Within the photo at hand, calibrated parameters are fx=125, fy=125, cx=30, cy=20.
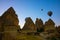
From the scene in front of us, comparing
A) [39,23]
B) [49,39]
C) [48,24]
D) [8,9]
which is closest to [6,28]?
[49,39]

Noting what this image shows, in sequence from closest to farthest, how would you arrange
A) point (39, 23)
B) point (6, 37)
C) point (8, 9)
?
point (6, 37) → point (8, 9) → point (39, 23)

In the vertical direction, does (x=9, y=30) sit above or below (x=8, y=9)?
below

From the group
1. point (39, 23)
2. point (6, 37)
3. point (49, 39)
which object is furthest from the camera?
point (39, 23)

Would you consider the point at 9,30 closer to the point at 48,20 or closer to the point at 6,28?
the point at 6,28

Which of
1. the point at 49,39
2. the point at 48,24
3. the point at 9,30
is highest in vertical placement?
the point at 48,24

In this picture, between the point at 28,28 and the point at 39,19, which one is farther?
the point at 39,19

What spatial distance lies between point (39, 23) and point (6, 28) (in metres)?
39.2

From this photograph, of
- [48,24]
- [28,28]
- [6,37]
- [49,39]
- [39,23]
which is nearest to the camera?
[6,37]

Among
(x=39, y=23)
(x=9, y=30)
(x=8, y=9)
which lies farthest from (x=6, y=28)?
(x=39, y=23)

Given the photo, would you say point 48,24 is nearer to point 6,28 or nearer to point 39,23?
point 39,23

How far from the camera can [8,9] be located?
23.2 m

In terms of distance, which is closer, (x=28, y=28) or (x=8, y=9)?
(x=8, y=9)

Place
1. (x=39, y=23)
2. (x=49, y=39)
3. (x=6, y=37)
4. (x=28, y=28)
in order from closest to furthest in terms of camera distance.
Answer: (x=6, y=37)
(x=49, y=39)
(x=28, y=28)
(x=39, y=23)

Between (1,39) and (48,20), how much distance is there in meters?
35.1
